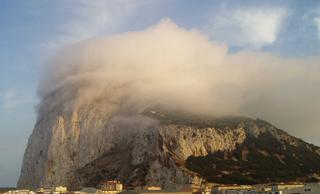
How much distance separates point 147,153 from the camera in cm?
16862

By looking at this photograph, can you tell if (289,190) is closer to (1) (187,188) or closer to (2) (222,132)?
(1) (187,188)

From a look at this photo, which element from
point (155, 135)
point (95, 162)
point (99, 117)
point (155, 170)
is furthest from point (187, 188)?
point (99, 117)

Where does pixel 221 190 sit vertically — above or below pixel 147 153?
below

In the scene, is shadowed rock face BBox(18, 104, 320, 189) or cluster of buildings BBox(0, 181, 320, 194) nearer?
cluster of buildings BBox(0, 181, 320, 194)

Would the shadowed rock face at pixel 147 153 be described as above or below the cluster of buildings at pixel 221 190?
above

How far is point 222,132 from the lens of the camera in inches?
7347

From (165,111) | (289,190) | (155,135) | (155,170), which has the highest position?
(165,111)

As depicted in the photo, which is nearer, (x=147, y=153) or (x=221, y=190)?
(x=221, y=190)

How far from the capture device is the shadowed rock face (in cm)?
16638

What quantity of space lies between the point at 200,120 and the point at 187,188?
53.9 m

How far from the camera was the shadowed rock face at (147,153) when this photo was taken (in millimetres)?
166375

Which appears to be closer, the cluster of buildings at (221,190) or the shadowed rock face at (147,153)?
the cluster of buildings at (221,190)

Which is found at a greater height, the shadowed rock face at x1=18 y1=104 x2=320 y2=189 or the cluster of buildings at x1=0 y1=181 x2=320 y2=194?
the shadowed rock face at x1=18 y1=104 x2=320 y2=189

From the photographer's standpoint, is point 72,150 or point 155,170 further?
point 72,150
